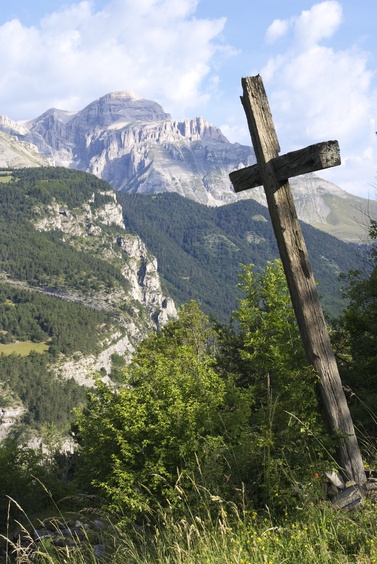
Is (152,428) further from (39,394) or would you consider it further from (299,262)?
(39,394)

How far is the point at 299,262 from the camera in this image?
20.0 ft

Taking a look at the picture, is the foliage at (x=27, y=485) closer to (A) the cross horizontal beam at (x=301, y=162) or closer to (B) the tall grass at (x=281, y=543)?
(A) the cross horizontal beam at (x=301, y=162)

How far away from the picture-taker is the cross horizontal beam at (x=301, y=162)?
5469 millimetres

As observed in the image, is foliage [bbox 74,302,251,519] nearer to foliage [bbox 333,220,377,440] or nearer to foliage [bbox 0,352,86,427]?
foliage [bbox 333,220,377,440]

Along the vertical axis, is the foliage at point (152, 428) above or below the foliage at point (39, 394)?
above

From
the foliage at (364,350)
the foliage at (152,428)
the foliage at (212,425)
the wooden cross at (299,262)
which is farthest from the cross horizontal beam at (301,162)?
the foliage at (152,428)

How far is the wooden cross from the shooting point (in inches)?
224

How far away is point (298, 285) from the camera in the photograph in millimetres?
6070

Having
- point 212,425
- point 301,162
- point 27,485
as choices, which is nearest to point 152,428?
point 212,425

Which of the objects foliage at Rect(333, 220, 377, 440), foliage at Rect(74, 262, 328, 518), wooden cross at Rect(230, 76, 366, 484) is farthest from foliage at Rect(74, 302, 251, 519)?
wooden cross at Rect(230, 76, 366, 484)

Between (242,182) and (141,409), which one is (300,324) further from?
(141,409)

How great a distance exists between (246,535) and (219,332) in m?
34.3

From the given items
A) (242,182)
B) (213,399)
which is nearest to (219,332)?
(213,399)

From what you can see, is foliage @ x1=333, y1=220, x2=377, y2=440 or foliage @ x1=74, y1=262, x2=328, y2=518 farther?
foliage @ x1=333, y1=220, x2=377, y2=440
